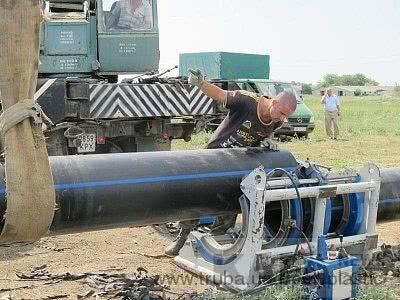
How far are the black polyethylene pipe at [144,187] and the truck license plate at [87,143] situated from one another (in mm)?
4079

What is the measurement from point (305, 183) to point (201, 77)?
1.10 m

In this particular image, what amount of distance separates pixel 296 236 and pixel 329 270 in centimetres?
64

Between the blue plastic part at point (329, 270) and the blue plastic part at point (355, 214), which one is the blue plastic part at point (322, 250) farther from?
the blue plastic part at point (355, 214)

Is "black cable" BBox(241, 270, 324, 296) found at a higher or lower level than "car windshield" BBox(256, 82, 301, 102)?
lower

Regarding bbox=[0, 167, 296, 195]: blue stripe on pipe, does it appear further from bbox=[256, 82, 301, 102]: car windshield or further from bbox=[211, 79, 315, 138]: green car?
bbox=[256, 82, 301, 102]: car windshield

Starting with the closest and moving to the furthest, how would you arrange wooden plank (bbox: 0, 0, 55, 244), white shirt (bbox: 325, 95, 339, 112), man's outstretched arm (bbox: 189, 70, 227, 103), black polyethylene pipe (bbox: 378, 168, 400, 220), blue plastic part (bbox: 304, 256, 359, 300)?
wooden plank (bbox: 0, 0, 55, 244)
blue plastic part (bbox: 304, 256, 359, 300)
man's outstretched arm (bbox: 189, 70, 227, 103)
black polyethylene pipe (bbox: 378, 168, 400, 220)
white shirt (bbox: 325, 95, 339, 112)

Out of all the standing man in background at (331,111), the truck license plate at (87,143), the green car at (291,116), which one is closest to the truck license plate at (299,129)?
the green car at (291,116)

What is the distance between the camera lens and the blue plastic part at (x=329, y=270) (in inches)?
173

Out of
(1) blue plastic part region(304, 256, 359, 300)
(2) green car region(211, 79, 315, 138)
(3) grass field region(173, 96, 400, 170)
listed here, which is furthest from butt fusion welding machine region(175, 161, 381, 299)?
(2) green car region(211, 79, 315, 138)

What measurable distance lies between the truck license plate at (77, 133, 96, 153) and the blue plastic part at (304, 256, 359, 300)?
482cm

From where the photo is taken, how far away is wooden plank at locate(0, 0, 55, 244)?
3219mm

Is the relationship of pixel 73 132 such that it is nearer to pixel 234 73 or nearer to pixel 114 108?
pixel 114 108

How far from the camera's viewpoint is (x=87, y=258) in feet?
20.5

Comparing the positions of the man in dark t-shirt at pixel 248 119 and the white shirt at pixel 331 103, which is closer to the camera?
the man in dark t-shirt at pixel 248 119
